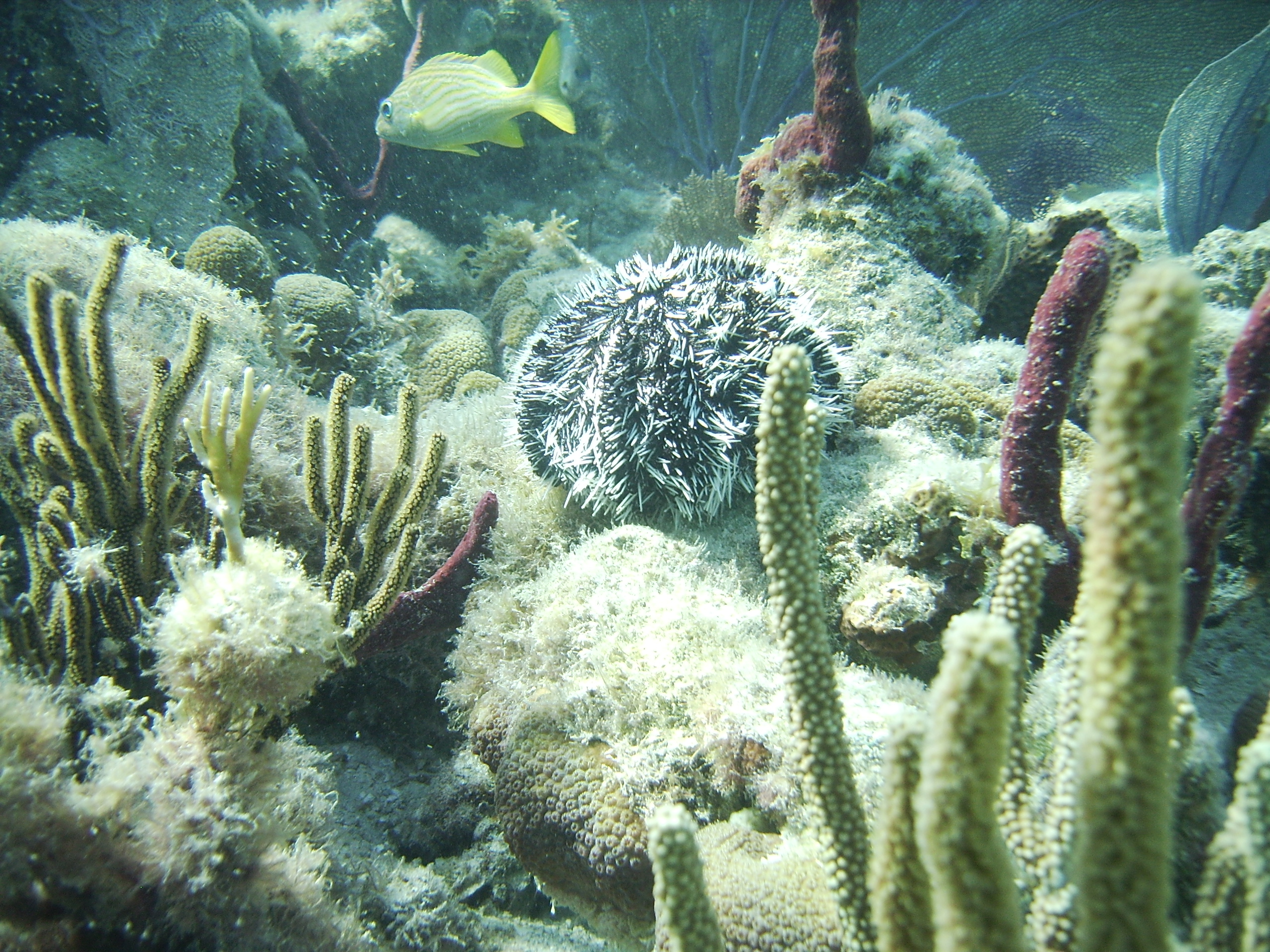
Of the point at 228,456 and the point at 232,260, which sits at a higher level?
the point at 232,260

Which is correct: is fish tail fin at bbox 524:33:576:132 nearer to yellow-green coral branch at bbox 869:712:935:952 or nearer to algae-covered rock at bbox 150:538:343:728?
algae-covered rock at bbox 150:538:343:728

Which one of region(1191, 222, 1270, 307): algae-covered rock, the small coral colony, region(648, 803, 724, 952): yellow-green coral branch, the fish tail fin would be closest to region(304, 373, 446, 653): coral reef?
the small coral colony

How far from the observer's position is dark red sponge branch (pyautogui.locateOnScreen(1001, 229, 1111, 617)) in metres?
2.15

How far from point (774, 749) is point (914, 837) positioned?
43.2 inches

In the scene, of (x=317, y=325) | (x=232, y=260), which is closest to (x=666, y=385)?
(x=317, y=325)

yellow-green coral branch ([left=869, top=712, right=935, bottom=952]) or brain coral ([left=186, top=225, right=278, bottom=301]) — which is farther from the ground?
brain coral ([left=186, top=225, right=278, bottom=301])

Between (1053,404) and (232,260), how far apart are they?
5.67 m

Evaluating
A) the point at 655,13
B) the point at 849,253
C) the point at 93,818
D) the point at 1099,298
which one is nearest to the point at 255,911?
the point at 93,818

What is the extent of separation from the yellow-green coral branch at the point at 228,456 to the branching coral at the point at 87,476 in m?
0.38

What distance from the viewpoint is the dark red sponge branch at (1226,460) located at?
6.12 feet

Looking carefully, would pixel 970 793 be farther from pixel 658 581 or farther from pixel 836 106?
pixel 836 106

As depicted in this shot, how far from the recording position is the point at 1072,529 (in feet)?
7.88

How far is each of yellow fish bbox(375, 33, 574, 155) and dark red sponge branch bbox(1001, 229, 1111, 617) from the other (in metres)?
4.26

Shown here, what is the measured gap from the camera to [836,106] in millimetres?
4055
